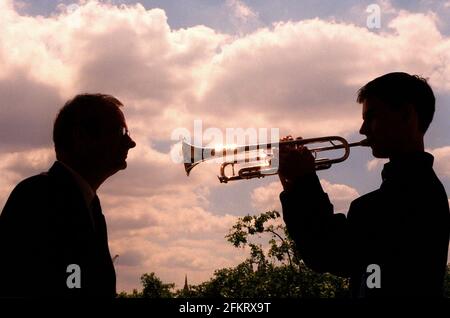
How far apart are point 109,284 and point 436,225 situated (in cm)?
241

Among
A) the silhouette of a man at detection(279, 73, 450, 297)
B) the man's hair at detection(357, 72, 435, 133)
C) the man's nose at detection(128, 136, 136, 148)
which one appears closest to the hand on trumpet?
the silhouette of a man at detection(279, 73, 450, 297)

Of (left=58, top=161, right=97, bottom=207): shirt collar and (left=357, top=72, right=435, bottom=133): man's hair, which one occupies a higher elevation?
(left=357, top=72, right=435, bottom=133): man's hair

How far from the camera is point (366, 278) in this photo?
11.6 ft

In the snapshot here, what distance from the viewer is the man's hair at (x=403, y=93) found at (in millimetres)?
4215

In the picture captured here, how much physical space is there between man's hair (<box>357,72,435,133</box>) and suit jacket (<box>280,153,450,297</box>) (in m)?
0.47

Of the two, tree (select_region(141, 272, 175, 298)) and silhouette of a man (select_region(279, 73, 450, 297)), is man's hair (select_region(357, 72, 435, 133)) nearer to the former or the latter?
silhouette of a man (select_region(279, 73, 450, 297))

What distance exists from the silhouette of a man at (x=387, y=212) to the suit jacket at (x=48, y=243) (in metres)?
1.51

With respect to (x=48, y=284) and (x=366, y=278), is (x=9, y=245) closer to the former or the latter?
(x=48, y=284)

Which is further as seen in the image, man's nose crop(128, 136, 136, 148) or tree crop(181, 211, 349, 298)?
tree crop(181, 211, 349, 298)

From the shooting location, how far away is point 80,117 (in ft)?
15.8

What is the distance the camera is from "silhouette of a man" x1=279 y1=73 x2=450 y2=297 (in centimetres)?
348

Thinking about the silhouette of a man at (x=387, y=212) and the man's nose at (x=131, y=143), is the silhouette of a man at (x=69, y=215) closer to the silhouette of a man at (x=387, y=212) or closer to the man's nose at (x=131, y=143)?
the man's nose at (x=131, y=143)
